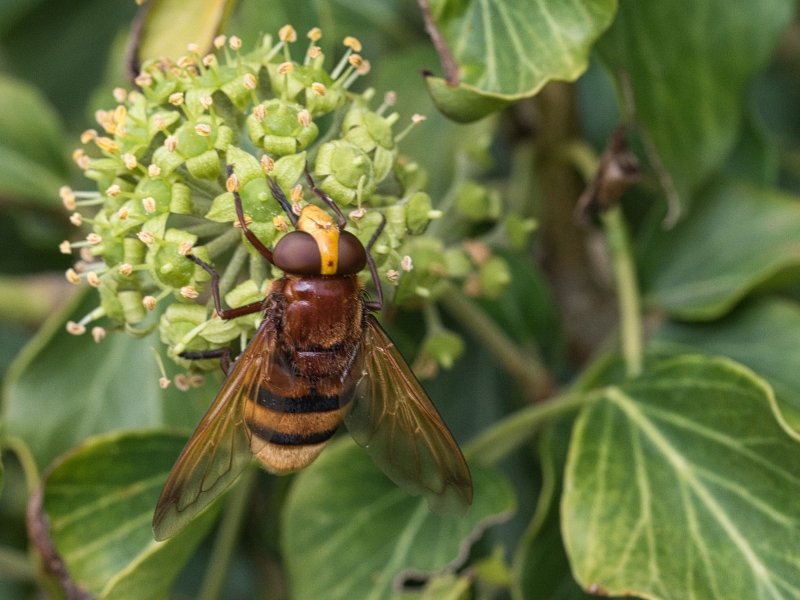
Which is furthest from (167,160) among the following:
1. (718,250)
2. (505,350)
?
(718,250)

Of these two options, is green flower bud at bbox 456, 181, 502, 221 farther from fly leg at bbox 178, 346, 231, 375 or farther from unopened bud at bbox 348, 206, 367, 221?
fly leg at bbox 178, 346, 231, 375

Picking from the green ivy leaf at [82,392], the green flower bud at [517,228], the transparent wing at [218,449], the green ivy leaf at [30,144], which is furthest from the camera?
the green ivy leaf at [30,144]

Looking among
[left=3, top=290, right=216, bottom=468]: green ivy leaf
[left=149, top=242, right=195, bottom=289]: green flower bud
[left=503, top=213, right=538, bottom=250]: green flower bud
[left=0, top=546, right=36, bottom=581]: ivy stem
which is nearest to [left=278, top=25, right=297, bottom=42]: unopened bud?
[left=149, top=242, right=195, bottom=289]: green flower bud

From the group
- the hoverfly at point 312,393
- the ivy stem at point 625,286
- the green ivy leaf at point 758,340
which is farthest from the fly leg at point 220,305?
the green ivy leaf at point 758,340

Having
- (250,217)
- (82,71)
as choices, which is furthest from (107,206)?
(82,71)

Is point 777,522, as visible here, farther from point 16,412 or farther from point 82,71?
point 82,71

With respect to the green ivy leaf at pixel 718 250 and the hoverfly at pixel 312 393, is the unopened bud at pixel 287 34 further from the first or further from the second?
the green ivy leaf at pixel 718 250
